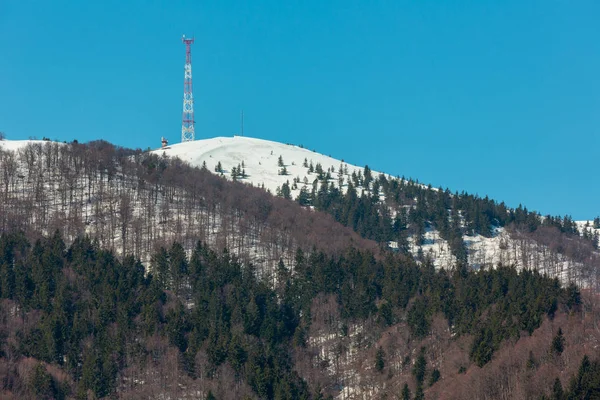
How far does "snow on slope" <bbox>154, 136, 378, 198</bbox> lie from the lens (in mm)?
158625

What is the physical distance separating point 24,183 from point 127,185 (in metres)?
13.2

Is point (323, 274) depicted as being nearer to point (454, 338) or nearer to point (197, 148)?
point (454, 338)

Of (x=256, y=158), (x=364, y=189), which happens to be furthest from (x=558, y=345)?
(x=256, y=158)

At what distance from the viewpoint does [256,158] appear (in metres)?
172

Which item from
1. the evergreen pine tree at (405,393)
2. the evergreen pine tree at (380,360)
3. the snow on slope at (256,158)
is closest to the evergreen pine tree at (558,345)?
the evergreen pine tree at (405,393)

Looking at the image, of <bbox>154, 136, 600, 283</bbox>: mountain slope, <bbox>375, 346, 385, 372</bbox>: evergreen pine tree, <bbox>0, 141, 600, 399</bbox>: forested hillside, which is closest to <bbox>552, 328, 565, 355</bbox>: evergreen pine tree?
<bbox>0, 141, 600, 399</bbox>: forested hillside

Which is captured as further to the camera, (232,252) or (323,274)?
(232,252)

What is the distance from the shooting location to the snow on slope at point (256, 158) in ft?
520

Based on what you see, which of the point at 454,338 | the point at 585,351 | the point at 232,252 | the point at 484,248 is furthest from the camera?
the point at 484,248

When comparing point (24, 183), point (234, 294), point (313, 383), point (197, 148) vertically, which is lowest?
point (313, 383)

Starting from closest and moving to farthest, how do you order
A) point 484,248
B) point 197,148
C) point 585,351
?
point 585,351 < point 484,248 < point 197,148

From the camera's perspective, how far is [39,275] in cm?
9375

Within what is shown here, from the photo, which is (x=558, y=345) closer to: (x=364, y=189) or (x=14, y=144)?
(x=364, y=189)

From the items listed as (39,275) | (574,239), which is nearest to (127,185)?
(39,275)
